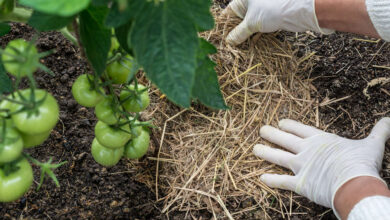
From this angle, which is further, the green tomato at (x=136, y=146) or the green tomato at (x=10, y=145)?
the green tomato at (x=136, y=146)

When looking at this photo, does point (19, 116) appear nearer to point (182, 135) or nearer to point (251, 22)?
point (182, 135)

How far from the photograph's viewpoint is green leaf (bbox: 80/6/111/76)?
0.74 m

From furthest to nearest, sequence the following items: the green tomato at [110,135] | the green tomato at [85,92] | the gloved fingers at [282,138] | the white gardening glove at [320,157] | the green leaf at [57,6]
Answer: the gloved fingers at [282,138], the white gardening glove at [320,157], the green tomato at [110,135], the green tomato at [85,92], the green leaf at [57,6]

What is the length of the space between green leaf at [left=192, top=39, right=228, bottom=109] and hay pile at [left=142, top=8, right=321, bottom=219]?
891mm

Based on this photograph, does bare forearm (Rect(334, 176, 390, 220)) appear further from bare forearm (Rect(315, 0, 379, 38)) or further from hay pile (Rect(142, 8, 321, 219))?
bare forearm (Rect(315, 0, 379, 38))

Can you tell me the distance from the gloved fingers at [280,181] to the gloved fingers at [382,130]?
1.39ft

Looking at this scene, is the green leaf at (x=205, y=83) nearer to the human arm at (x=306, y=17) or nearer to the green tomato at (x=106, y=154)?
the green tomato at (x=106, y=154)

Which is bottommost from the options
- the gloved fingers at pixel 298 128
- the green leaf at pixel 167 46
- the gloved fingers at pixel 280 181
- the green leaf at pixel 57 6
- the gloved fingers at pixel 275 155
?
the gloved fingers at pixel 280 181

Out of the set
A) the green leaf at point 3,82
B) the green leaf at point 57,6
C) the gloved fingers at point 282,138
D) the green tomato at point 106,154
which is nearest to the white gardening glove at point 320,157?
the gloved fingers at point 282,138

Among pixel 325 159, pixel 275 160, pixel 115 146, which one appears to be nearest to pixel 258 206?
pixel 275 160

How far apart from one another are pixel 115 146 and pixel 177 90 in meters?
0.50

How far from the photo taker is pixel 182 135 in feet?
5.77

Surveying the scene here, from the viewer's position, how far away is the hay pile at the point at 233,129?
163 cm

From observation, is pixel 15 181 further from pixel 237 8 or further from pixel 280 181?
pixel 237 8
